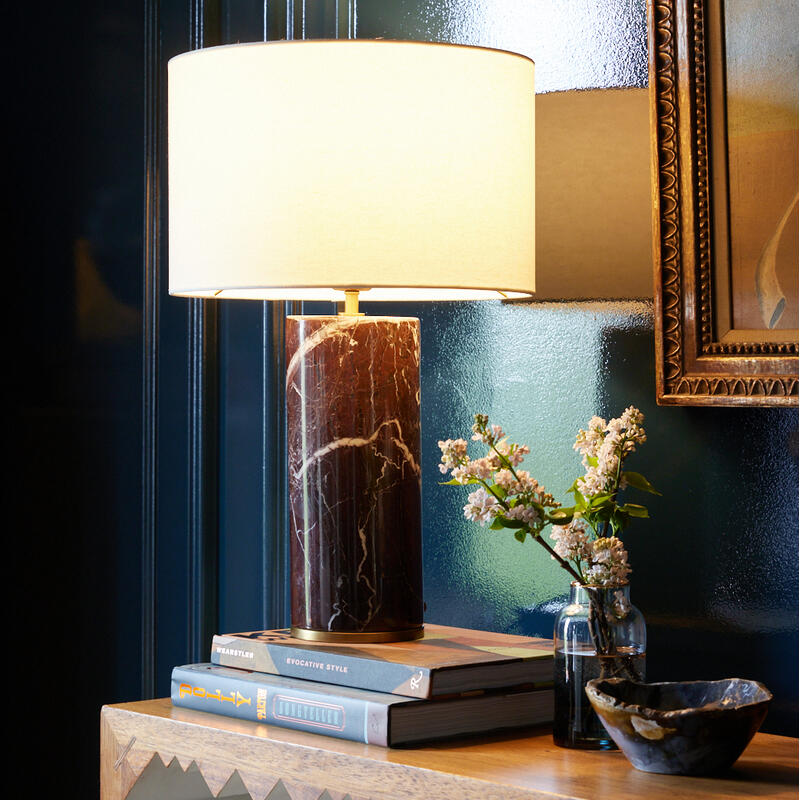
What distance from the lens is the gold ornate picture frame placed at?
5.00ft

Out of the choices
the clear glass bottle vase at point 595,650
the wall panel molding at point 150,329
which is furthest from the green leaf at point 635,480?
the wall panel molding at point 150,329

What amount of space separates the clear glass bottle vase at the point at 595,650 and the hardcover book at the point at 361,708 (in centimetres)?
11

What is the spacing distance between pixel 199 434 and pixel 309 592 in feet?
2.35

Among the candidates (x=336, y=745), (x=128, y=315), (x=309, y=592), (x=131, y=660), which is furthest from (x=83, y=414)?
(x=336, y=745)

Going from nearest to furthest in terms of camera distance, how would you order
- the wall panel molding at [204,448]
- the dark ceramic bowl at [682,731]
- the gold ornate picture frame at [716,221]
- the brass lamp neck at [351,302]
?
1. the dark ceramic bowl at [682,731]
2. the gold ornate picture frame at [716,221]
3. the brass lamp neck at [351,302]
4. the wall panel molding at [204,448]

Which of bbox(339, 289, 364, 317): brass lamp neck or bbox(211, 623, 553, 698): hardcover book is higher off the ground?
bbox(339, 289, 364, 317): brass lamp neck

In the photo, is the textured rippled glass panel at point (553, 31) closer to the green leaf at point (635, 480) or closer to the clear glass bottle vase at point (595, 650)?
the green leaf at point (635, 480)

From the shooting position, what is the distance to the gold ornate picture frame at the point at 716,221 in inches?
60.0

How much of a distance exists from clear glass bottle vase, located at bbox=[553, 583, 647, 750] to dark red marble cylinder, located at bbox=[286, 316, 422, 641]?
0.27 meters

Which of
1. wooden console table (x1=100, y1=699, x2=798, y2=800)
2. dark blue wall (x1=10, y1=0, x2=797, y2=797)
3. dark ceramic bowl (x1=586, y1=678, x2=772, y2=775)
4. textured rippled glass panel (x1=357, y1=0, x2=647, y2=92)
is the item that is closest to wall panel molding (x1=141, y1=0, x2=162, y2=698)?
dark blue wall (x1=10, y1=0, x2=797, y2=797)

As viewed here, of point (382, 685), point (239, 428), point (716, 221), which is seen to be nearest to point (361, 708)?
point (382, 685)

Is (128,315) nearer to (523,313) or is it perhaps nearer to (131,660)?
(131,660)

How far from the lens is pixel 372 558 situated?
5.24 feet

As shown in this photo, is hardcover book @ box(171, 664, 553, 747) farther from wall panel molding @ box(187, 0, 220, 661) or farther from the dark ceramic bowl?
wall panel molding @ box(187, 0, 220, 661)
